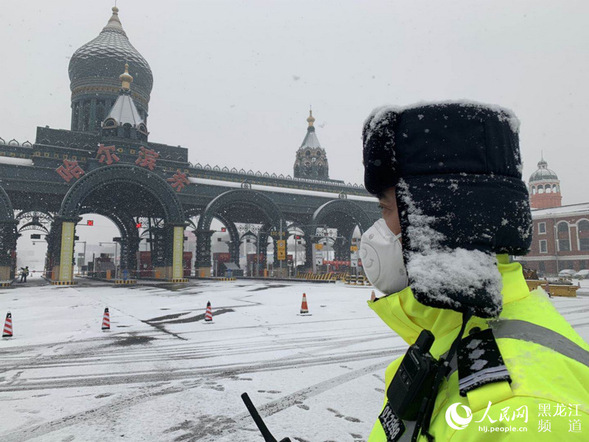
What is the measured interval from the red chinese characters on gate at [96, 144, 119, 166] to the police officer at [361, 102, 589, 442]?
35030mm

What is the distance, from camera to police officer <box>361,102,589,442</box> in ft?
2.95

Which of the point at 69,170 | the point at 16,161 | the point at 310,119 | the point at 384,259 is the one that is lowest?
the point at 384,259

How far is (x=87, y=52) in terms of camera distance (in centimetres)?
4619

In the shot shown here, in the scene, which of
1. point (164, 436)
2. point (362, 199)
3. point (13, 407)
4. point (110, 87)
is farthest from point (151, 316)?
point (110, 87)

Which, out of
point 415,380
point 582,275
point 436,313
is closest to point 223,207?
point 436,313

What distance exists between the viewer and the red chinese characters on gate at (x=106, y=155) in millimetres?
32344

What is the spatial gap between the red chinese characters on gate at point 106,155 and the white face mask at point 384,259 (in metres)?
34.7

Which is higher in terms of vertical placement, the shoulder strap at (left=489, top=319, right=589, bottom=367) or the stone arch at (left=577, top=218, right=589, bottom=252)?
the stone arch at (left=577, top=218, right=589, bottom=252)

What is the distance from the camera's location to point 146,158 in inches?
1340

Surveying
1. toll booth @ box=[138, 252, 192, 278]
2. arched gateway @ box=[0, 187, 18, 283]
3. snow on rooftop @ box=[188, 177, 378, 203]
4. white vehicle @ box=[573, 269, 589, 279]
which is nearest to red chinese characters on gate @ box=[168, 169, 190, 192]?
snow on rooftop @ box=[188, 177, 378, 203]

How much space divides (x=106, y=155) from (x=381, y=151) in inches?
1392

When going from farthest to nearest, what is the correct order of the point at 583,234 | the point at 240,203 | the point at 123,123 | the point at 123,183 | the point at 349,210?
the point at 583,234
the point at 349,210
the point at 240,203
the point at 123,123
the point at 123,183

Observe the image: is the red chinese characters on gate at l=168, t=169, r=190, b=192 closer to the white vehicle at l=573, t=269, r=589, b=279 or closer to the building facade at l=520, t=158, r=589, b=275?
the building facade at l=520, t=158, r=589, b=275

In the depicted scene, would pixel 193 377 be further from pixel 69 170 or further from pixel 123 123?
pixel 123 123
